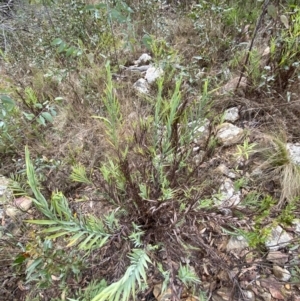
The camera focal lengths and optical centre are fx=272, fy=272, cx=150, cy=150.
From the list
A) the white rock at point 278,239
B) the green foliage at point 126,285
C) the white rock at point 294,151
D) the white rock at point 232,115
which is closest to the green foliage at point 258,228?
the white rock at point 278,239

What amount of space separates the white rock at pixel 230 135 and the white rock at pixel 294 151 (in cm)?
26

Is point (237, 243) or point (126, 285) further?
point (237, 243)

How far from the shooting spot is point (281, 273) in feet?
3.76

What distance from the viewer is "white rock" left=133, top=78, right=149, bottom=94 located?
1.88 meters

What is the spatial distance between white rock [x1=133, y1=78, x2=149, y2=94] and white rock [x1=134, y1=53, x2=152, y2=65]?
263 millimetres

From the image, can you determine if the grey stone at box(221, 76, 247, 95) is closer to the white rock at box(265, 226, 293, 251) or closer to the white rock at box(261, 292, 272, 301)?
the white rock at box(265, 226, 293, 251)

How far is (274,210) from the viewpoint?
1.26 m

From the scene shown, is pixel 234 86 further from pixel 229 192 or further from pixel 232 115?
pixel 229 192

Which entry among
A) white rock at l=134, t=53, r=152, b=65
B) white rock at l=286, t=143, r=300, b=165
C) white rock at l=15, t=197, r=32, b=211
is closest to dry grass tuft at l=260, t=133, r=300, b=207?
white rock at l=286, t=143, r=300, b=165

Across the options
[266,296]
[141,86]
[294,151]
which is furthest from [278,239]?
[141,86]

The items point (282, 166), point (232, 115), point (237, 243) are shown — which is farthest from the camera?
point (232, 115)

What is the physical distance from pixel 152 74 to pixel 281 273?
1411 mm

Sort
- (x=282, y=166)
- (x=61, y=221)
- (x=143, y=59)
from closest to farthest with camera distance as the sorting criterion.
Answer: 1. (x=61, y=221)
2. (x=282, y=166)
3. (x=143, y=59)

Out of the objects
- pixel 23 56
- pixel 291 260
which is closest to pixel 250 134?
pixel 291 260
